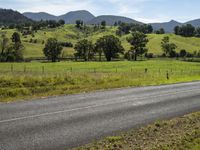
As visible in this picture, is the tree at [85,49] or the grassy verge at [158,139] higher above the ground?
the tree at [85,49]

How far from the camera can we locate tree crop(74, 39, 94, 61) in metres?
125

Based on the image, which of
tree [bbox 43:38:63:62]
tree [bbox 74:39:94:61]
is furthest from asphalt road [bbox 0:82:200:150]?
tree [bbox 43:38:63:62]

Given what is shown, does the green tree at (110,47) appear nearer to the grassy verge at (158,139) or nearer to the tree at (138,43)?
the tree at (138,43)

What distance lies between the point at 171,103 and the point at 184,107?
4.51 feet

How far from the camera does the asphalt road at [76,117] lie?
1040 cm

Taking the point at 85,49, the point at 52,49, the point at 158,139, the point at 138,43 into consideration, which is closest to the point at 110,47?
the point at 85,49

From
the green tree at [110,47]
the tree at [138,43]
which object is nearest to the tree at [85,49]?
the green tree at [110,47]

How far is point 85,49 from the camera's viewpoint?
12650 cm

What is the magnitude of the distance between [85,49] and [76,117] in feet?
372

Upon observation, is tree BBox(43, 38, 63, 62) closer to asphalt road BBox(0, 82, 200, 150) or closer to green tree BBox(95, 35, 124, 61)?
green tree BBox(95, 35, 124, 61)

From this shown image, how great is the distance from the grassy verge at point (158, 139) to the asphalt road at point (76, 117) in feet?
2.34

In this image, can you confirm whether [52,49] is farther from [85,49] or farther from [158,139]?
[158,139]

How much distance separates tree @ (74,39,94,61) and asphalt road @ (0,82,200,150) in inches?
4150

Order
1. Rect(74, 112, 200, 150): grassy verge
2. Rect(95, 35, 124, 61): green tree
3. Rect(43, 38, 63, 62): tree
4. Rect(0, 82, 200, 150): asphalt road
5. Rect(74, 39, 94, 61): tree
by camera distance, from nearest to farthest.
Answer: Rect(74, 112, 200, 150): grassy verge < Rect(0, 82, 200, 150): asphalt road < Rect(95, 35, 124, 61): green tree < Rect(74, 39, 94, 61): tree < Rect(43, 38, 63, 62): tree
